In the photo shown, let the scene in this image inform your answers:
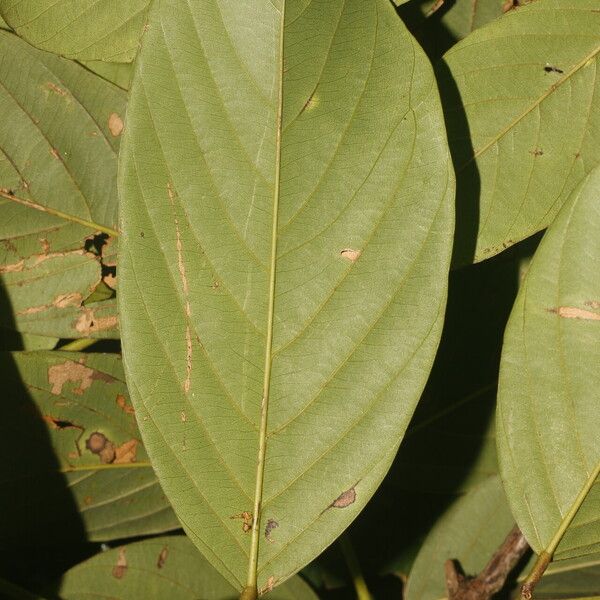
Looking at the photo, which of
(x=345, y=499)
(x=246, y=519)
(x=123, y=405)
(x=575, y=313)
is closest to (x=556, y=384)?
(x=575, y=313)

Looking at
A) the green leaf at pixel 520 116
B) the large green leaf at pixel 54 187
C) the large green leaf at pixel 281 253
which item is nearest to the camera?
the large green leaf at pixel 281 253

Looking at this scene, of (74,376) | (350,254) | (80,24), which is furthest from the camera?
(74,376)

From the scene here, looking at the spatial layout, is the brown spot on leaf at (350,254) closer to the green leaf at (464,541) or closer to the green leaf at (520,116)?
the green leaf at (520,116)

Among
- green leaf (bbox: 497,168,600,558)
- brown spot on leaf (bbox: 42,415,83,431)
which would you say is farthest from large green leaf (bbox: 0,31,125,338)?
green leaf (bbox: 497,168,600,558)

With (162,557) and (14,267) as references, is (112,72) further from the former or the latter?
(162,557)

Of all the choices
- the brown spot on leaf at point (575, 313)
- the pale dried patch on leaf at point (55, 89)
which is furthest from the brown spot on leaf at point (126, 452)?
the brown spot on leaf at point (575, 313)

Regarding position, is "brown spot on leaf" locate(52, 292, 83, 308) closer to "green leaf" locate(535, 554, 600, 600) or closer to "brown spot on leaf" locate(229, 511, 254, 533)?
"brown spot on leaf" locate(229, 511, 254, 533)

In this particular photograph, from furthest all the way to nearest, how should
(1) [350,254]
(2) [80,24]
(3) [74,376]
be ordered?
(3) [74,376], (2) [80,24], (1) [350,254]
